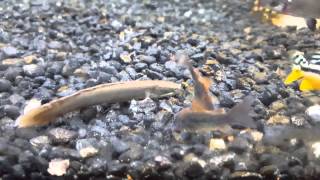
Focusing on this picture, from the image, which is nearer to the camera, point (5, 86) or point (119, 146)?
point (119, 146)

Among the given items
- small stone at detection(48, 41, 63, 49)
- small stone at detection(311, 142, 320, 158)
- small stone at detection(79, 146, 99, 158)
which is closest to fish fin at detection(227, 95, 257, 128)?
small stone at detection(311, 142, 320, 158)

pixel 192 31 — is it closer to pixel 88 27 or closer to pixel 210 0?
pixel 88 27

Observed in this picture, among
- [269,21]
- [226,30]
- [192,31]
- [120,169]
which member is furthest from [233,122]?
[269,21]

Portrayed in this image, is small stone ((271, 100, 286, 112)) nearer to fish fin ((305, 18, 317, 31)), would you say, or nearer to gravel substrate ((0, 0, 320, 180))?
gravel substrate ((0, 0, 320, 180))

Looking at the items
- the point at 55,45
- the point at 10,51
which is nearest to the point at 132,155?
the point at 10,51

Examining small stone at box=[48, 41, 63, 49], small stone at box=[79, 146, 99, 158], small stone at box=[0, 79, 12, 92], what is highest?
small stone at box=[0, 79, 12, 92]

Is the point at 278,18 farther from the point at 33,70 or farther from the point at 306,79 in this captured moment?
the point at 33,70
